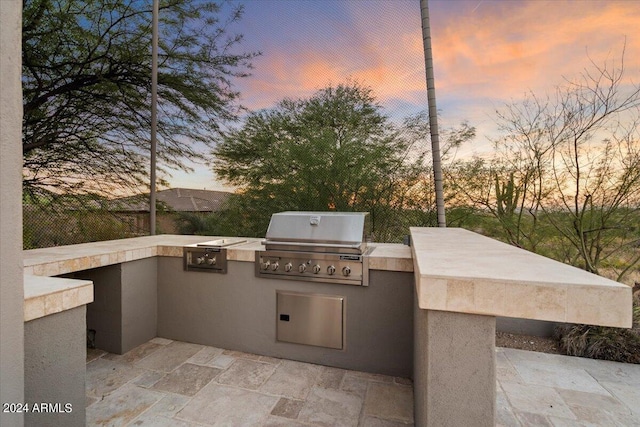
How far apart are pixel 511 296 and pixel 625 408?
2143mm

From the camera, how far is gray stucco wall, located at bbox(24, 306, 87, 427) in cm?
121

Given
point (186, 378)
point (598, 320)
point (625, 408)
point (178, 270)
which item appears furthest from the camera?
point (178, 270)

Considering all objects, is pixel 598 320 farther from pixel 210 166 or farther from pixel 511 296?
pixel 210 166

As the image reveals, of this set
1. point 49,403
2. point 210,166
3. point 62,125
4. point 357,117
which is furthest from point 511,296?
point 62,125

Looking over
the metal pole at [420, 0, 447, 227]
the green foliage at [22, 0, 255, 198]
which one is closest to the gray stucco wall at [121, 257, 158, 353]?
the green foliage at [22, 0, 255, 198]

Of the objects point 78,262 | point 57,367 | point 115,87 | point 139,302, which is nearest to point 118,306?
point 139,302

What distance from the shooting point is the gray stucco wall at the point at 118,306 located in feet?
8.49

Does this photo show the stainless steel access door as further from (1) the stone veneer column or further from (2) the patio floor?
(1) the stone veneer column

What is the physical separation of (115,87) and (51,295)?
4.31 meters

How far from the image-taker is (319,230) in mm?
2471

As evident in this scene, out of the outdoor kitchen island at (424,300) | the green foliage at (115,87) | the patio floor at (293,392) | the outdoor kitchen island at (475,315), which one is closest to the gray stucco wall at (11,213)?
the outdoor kitchen island at (424,300)

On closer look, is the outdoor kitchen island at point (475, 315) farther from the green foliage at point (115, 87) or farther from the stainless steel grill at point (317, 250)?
the green foliage at point (115, 87)

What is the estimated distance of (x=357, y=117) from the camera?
167 inches

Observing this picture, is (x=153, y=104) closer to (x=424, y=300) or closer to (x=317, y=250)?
(x=317, y=250)
